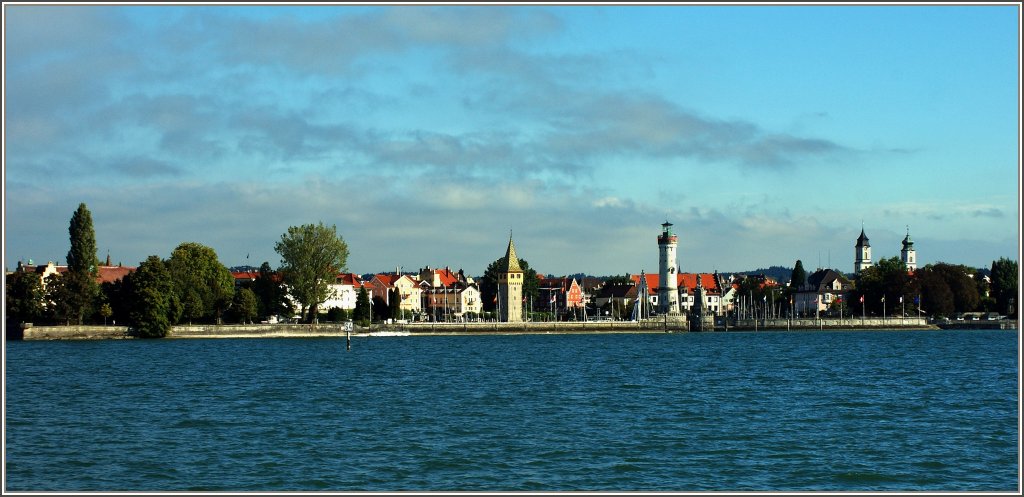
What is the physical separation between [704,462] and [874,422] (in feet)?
29.2

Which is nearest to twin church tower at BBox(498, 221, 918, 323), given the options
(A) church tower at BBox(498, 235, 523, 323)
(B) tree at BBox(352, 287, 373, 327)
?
(A) church tower at BBox(498, 235, 523, 323)

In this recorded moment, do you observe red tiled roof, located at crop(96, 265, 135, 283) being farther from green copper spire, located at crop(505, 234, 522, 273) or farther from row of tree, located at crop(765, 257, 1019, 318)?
row of tree, located at crop(765, 257, 1019, 318)

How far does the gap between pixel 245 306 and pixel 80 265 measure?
51.2 feet

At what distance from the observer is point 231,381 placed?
45.1 meters

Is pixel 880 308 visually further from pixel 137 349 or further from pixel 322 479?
pixel 322 479

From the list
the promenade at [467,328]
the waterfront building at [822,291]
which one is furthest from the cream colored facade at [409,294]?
the waterfront building at [822,291]

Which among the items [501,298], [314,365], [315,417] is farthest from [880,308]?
[315,417]

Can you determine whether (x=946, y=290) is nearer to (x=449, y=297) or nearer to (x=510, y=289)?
(x=510, y=289)

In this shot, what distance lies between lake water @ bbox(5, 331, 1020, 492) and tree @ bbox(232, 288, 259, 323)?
37.5m

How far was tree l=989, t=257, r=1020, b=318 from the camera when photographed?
13388 cm

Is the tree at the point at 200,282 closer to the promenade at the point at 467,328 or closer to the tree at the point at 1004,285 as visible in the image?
the promenade at the point at 467,328

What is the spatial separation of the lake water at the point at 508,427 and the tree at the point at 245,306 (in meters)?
37.5

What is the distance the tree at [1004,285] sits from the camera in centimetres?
13388

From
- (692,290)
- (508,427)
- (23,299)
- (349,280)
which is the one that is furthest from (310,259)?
(692,290)
